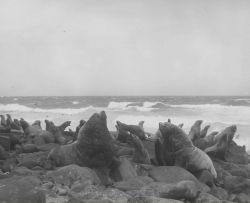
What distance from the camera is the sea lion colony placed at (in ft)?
22.5

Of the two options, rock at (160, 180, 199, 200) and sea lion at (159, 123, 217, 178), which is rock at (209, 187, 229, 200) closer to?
sea lion at (159, 123, 217, 178)

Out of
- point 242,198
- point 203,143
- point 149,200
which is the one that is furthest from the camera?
point 203,143

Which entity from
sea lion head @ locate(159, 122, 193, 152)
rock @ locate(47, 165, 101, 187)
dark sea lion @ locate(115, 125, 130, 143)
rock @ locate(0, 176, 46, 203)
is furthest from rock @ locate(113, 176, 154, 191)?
dark sea lion @ locate(115, 125, 130, 143)

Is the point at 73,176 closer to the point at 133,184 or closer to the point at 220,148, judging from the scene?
the point at 133,184

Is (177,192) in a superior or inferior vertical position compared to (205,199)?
superior

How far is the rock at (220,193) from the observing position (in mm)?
7880

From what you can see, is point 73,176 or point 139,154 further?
point 139,154

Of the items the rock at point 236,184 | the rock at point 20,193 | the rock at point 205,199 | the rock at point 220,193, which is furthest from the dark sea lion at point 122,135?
the rock at point 20,193

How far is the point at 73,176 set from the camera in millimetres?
7617

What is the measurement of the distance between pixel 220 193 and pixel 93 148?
2.54 m

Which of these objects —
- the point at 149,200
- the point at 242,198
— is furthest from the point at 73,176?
the point at 242,198

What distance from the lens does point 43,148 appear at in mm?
10312

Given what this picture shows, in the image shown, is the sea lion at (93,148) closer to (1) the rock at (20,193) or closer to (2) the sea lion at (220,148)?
(1) the rock at (20,193)

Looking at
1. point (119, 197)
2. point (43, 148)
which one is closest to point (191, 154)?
point (119, 197)
